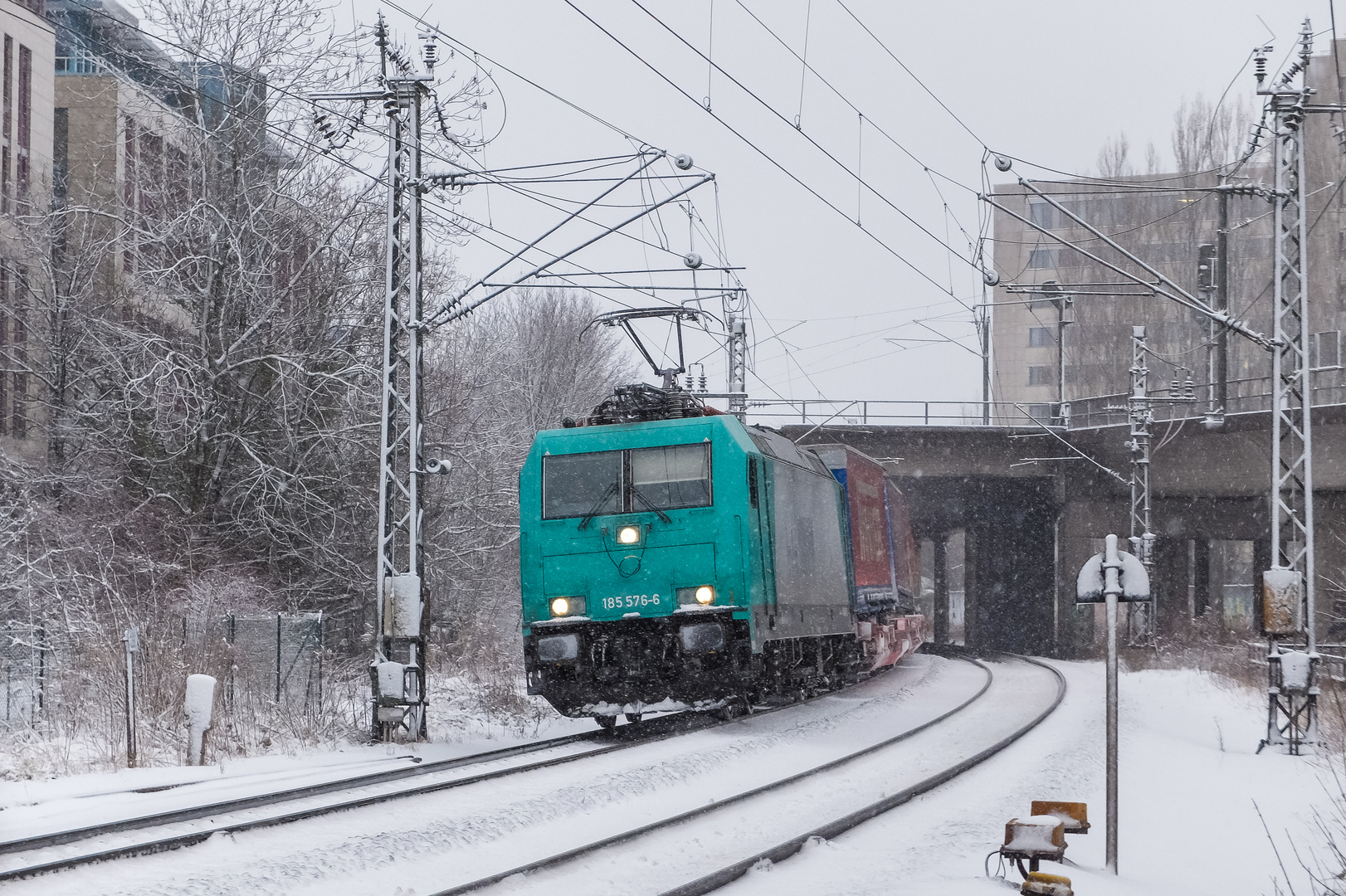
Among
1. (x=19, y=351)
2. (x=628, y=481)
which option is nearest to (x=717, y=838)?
(x=628, y=481)

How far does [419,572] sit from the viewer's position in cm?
1559

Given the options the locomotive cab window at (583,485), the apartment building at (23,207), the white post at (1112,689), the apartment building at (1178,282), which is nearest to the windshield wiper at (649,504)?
the locomotive cab window at (583,485)

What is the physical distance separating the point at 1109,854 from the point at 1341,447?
1025 inches

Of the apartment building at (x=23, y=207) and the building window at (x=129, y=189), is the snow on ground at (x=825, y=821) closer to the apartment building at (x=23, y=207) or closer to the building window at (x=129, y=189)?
the building window at (x=129, y=189)

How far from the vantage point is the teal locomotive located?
50.0ft

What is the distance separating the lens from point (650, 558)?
1541cm

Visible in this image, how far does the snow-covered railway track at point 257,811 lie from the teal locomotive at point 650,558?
34.5 inches

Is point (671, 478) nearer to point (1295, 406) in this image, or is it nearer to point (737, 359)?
point (1295, 406)

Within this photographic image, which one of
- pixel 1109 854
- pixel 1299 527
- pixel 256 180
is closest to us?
pixel 1109 854

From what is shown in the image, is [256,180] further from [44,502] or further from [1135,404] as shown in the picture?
[1135,404]

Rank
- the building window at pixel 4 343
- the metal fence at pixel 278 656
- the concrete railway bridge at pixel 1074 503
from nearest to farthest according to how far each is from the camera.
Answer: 1. the metal fence at pixel 278 656
2. the building window at pixel 4 343
3. the concrete railway bridge at pixel 1074 503

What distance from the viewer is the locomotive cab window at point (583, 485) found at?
15680 mm

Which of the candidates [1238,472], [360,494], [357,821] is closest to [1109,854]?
[357,821]

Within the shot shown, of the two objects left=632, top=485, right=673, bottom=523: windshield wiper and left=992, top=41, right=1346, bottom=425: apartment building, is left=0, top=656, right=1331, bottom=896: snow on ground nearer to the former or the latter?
left=632, top=485, right=673, bottom=523: windshield wiper
